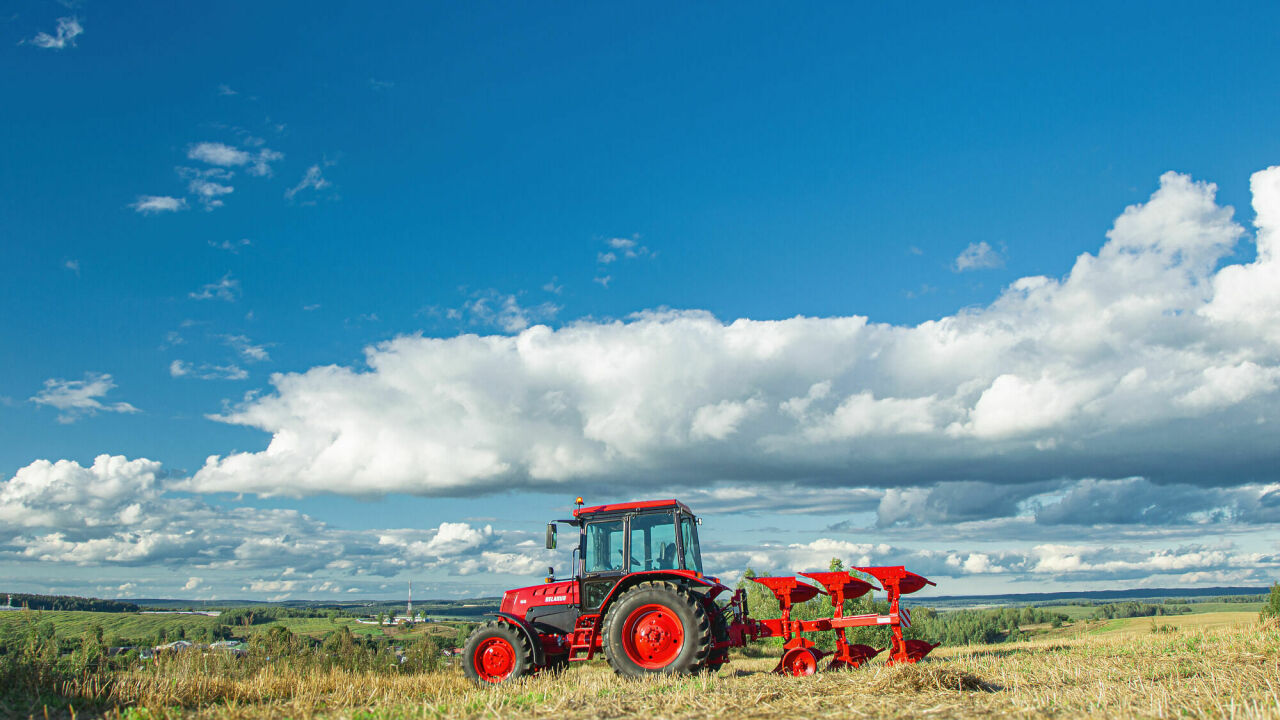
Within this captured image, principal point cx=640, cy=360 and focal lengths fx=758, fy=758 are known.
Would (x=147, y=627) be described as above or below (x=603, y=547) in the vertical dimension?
below

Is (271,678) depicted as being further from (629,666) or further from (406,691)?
(629,666)

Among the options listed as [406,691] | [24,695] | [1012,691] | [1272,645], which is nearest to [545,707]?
[406,691]

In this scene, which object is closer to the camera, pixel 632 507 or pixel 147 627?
pixel 632 507

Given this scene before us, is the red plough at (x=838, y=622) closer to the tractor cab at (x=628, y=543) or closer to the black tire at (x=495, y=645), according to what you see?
the tractor cab at (x=628, y=543)

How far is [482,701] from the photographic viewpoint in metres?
8.88

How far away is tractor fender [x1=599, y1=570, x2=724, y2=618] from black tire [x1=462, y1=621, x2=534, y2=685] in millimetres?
1514

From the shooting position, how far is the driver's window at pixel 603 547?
13992 mm

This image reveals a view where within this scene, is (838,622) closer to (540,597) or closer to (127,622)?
(540,597)

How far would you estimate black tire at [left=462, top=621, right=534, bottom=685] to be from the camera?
Answer: 13.1 meters

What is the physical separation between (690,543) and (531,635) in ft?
10.7

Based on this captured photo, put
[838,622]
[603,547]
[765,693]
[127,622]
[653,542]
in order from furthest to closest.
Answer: [127,622] → [603,547] → [653,542] → [838,622] → [765,693]

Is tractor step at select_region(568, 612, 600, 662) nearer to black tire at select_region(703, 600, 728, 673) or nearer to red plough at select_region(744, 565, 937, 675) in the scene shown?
black tire at select_region(703, 600, 728, 673)

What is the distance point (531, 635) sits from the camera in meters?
13.3

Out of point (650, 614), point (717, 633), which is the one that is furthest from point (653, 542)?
point (717, 633)
